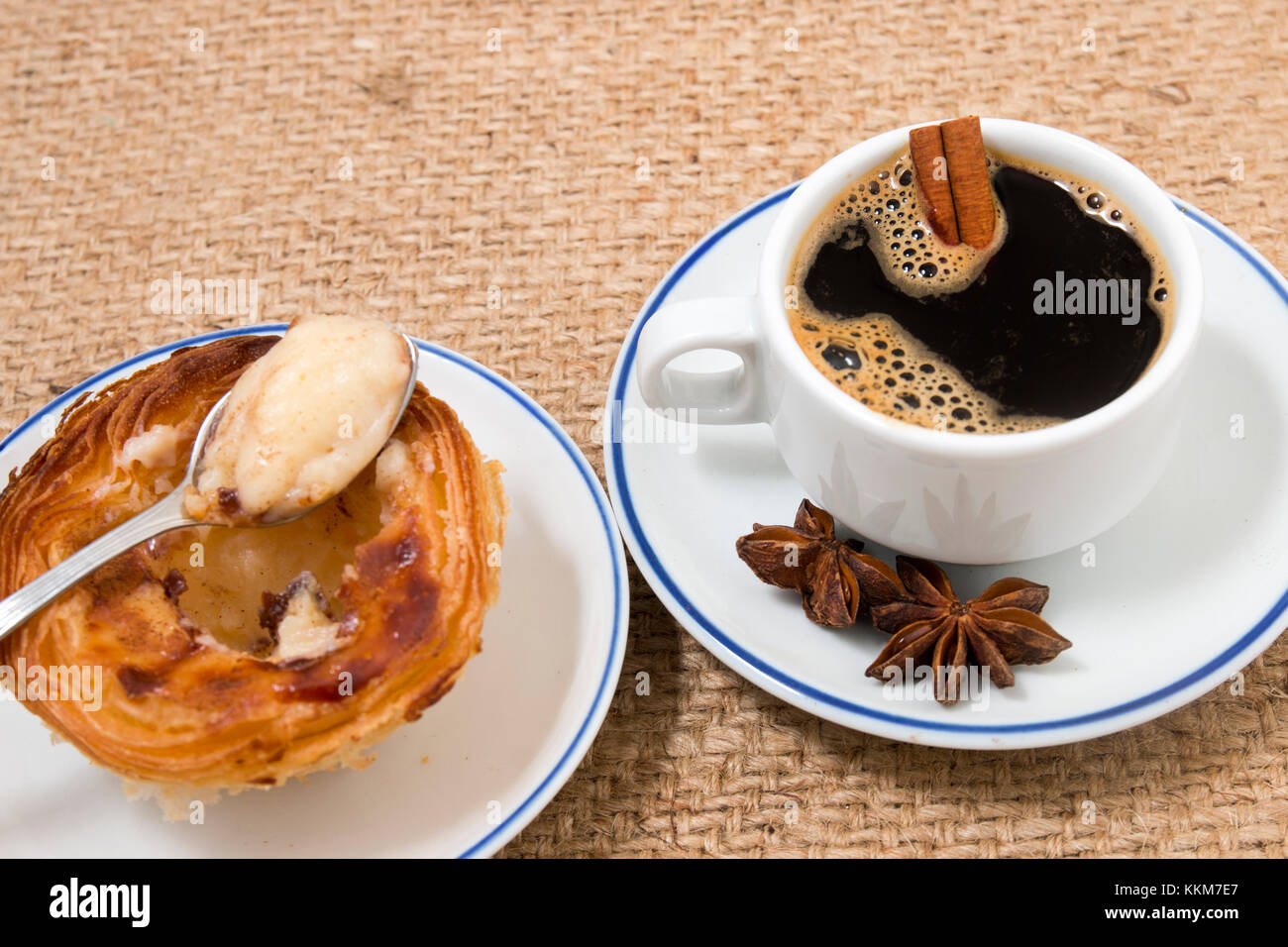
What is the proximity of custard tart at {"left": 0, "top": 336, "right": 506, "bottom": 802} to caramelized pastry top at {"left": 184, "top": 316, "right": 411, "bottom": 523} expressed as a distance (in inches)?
1.6

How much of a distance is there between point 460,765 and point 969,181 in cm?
85

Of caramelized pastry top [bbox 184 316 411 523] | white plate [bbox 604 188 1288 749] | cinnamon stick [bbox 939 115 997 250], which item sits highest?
cinnamon stick [bbox 939 115 997 250]

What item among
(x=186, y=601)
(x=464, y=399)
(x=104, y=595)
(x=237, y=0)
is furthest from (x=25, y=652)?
(x=237, y=0)

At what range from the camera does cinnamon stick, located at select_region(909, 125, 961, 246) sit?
4.47ft

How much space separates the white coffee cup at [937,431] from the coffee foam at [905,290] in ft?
0.05

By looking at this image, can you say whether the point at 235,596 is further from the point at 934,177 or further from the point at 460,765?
the point at 934,177

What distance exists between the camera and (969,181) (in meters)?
1.37

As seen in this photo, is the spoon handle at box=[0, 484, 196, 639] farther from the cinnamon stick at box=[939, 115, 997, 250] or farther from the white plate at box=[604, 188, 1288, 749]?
the cinnamon stick at box=[939, 115, 997, 250]

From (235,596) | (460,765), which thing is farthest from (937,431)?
(235,596)

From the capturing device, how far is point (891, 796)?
53.6 inches

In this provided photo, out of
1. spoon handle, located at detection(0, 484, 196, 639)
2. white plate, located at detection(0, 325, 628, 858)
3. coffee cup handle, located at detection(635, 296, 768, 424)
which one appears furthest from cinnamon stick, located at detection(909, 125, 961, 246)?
spoon handle, located at detection(0, 484, 196, 639)

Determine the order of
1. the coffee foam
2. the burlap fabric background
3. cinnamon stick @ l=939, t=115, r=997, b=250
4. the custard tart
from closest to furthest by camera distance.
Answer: the custard tart, the coffee foam, cinnamon stick @ l=939, t=115, r=997, b=250, the burlap fabric background

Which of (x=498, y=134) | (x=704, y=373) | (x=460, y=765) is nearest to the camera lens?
(x=460, y=765)

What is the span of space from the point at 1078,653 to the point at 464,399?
785 millimetres
